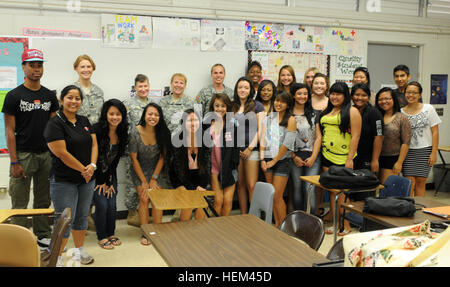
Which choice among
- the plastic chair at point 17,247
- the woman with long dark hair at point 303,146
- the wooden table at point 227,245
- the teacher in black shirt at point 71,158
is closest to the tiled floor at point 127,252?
the teacher in black shirt at point 71,158

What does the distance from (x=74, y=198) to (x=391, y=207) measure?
94.7 inches

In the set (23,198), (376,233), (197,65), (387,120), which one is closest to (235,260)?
(376,233)

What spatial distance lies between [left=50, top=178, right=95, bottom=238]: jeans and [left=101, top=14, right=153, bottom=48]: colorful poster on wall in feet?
6.21

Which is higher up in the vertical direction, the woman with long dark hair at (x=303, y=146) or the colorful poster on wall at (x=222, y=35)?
the colorful poster on wall at (x=222, y=35)

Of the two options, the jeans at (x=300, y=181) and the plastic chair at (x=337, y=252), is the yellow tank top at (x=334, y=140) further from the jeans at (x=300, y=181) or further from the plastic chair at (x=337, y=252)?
the plastic chair at (x=337, y=252)

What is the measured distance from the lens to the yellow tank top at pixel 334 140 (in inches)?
160

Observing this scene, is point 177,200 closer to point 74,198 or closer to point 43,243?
point 74,198

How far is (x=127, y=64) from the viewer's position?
14.8ft

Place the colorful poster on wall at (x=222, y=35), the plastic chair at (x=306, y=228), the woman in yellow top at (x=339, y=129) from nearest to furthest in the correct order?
the plastic chair at (x=306, y=228), the woman in yellow top at (x=339, y=129), the colorful poster on wall at (x=222, y=35)

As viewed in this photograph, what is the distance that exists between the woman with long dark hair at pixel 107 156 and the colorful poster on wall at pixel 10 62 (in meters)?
1.23

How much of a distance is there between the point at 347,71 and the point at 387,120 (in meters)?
1.59

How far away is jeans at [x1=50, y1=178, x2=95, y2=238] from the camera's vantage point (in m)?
3.08

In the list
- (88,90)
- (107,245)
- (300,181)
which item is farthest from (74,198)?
(300,181)

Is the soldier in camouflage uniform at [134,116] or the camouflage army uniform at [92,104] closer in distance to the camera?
the camouflage army uniform at [92,104]
